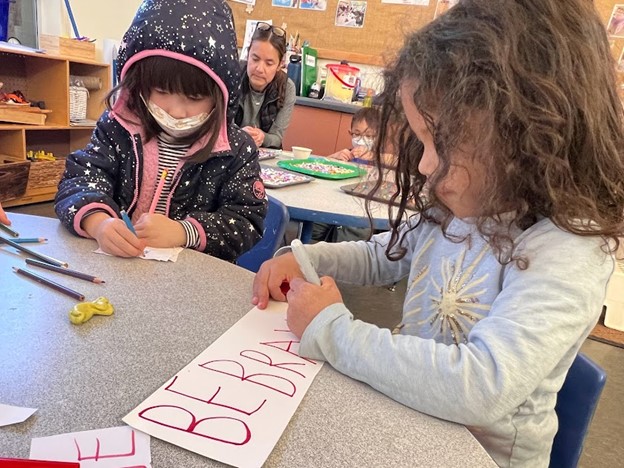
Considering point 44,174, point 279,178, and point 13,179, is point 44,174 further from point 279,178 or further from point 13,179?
point 279,178

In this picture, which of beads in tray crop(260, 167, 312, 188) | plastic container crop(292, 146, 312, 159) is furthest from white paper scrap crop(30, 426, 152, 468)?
plastic container crop(292, 146, 312, 159)

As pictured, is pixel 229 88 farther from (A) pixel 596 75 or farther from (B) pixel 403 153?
(A) pixel 596 75

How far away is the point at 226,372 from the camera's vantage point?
47 cm

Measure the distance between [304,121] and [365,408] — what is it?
2.66 m

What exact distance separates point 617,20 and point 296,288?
2.77m

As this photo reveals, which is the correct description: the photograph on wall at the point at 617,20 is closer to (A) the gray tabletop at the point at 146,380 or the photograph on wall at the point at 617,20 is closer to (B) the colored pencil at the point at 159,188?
(B) the colored pencil at the point at 159,188

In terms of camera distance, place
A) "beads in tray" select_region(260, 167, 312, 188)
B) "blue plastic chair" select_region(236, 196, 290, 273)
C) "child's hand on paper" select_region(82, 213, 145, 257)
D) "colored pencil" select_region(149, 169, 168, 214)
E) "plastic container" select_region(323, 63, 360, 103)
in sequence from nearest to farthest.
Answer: "child's hand on paper" select_region(82, 213, 145, 257) → "colored pencil" select_region(149, 169, 168, 214) → "blue plastic chair" select_region(236, 196, 290, 273) → "beads in tray" select_region(260, 167, 312, 188) → "plastic container" select_region(323, 63, 360, 103)

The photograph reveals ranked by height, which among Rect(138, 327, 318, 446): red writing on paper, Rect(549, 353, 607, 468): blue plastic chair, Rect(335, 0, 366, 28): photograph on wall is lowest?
Rect(549, 353, 607, 468): blue plastic chair

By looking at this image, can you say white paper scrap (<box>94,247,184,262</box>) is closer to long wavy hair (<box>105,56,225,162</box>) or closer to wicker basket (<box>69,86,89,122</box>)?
long wavy hair (<box>105,56,225,162</box>)

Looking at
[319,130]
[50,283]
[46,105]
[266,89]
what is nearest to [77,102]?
[46,105]

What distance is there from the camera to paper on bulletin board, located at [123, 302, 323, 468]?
374mm

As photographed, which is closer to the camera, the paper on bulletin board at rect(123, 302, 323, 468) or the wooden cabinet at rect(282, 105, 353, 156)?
Answer: the paper on bulletin board at rect(123, 302, 323, 468)

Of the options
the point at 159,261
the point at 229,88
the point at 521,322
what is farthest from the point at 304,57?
the point at 521,322

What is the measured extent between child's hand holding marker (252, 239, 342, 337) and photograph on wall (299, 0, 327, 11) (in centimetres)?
277
